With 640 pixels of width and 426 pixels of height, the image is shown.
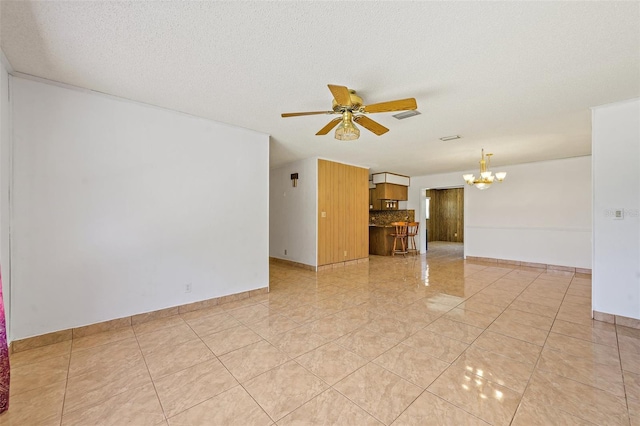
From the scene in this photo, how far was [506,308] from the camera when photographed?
3447mm

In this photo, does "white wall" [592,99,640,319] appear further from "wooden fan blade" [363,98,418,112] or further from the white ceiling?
"wooden fan blade" [363,98,418,112]

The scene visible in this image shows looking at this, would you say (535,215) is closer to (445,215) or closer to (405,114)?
(405,114)

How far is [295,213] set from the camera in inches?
249

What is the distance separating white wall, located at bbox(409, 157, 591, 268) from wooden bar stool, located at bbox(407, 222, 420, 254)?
4.83 feet

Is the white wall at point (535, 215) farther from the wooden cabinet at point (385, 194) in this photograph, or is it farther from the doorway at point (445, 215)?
the doorway at point (445, 215)

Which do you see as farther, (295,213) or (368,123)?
(295,213)

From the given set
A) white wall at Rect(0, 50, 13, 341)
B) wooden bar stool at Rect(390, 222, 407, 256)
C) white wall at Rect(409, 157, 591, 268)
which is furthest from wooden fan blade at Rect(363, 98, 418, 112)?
white wall at Rect(409, 157, 591, 268)

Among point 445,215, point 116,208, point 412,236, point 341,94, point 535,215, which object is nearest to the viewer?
point 341,94

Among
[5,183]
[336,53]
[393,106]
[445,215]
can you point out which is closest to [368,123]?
[393,106]

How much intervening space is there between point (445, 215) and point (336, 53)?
11.4 m

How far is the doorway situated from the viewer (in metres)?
11.4

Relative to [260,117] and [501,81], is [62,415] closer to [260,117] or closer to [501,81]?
[260,117]

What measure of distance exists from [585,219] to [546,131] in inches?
126

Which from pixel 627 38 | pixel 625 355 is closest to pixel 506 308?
pixel 625 355
